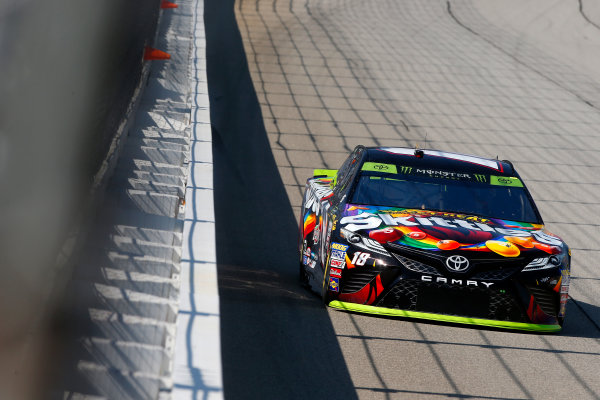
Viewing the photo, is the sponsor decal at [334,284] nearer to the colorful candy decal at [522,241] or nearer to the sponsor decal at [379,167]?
the colorful candy decal at [522,241]

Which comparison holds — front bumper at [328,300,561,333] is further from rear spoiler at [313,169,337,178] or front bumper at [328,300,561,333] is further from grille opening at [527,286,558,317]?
rear spoiler at [313,169,337,178]

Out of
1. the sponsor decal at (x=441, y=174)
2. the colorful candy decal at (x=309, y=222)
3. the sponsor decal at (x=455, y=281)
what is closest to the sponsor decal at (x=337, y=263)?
the sponsor decal at (x=455, y=281)

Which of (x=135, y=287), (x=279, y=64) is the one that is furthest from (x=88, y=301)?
(x=279, y=64)

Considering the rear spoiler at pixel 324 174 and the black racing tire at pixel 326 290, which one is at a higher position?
the black racing tire at pixel 326 290

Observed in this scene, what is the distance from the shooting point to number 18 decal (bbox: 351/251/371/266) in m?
6.92

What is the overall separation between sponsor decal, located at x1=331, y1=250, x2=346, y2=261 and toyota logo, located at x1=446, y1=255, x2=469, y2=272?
0.77 metres

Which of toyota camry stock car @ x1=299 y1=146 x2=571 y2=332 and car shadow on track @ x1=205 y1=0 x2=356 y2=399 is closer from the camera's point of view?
car shadow on track @ x1=205 y1=0 x2=356 y2=399

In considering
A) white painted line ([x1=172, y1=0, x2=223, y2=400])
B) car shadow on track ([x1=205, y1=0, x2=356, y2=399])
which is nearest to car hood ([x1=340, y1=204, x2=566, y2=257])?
car shadow on track ([x1=205, y1=0, x2=356, y2=399])

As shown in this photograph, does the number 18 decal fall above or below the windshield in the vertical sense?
above

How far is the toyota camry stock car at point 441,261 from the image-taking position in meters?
6.76

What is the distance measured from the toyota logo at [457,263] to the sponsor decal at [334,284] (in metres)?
0.83

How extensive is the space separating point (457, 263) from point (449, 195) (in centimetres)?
135

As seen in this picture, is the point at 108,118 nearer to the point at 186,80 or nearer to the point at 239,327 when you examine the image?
the point at 239,327

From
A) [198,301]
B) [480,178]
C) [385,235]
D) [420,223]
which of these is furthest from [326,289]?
[480,178]
